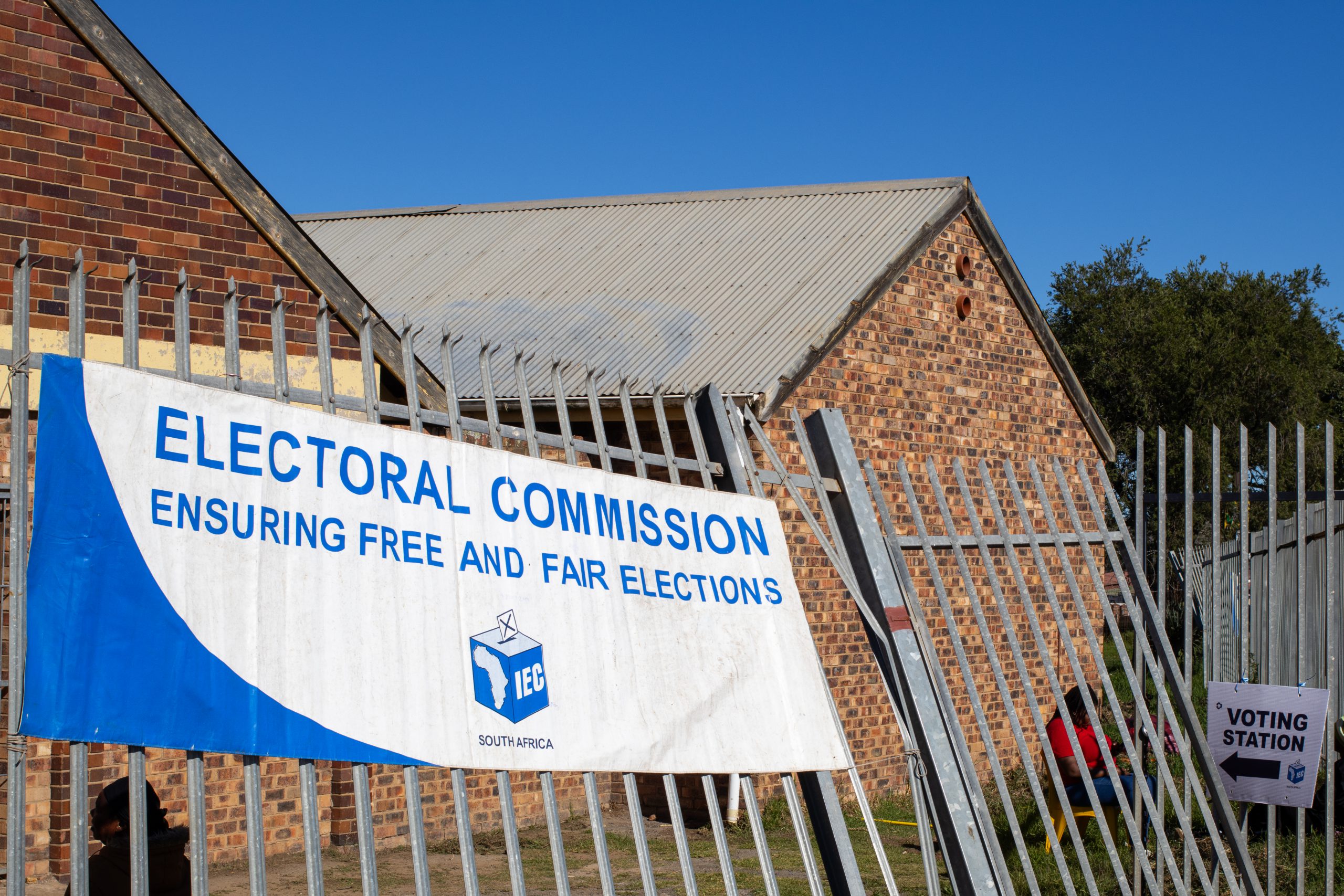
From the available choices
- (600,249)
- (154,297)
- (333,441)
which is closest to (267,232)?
(154,297)

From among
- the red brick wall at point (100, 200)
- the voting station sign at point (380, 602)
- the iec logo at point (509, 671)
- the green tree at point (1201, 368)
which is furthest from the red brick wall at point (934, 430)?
the green tree at point (1201, 368)

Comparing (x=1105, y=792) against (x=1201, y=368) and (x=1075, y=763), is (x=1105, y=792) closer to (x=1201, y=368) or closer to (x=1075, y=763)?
(x=1075, y=763)

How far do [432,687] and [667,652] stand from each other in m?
0.79

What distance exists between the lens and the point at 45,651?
2.58m

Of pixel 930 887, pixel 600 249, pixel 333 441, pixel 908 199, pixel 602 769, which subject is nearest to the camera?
pixel 333 441

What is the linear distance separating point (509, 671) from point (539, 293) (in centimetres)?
1107

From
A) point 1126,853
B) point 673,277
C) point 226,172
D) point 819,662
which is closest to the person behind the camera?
point 819,662

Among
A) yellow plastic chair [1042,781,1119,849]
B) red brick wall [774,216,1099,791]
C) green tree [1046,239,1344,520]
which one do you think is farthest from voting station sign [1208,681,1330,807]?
green tree [1046,239,1344,520]

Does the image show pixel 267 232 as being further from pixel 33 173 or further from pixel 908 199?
pixel 908 199

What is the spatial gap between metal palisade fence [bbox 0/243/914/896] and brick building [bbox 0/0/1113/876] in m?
0.22

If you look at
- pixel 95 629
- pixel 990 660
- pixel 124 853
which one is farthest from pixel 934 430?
pixel 95 629

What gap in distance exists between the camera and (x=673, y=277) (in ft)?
45.5

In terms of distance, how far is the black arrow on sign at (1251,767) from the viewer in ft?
18.9

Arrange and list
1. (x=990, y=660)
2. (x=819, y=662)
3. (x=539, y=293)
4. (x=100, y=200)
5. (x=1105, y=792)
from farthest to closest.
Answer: (x=539, y=293), (x=1105, y=792), (x=100, y=200), (x=990, y=660), (x=819, y=662)
